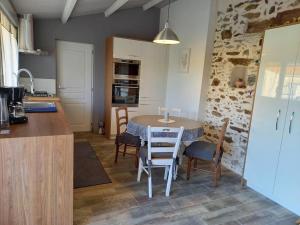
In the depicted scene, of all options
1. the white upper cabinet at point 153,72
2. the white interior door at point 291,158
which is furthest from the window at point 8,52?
the white interior door at point 291,158

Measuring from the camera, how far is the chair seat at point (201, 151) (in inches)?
119

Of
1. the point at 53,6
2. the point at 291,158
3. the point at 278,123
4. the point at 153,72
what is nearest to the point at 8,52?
the point at 53,6

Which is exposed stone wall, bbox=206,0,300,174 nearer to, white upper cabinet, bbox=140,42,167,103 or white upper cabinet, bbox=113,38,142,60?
white upper cabinet, bbox=140,42,167,103

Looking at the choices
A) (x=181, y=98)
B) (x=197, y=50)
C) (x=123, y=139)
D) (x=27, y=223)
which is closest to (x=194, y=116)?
(x=181, y=98)

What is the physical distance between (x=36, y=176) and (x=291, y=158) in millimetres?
2624

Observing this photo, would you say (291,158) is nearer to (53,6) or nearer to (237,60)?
(237,60)

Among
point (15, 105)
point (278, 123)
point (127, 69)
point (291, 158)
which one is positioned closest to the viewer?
point (15, 105)

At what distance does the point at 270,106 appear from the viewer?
2771 mm

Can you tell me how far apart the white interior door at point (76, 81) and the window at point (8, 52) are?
105 centimetres

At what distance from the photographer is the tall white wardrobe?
2504 millimetres

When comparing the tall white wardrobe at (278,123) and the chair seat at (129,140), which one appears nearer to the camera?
the tall white wardrobe at (278,123)

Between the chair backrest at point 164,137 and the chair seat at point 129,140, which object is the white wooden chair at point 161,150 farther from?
the chair seat at point 129,140

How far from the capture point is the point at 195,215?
7.89 feet

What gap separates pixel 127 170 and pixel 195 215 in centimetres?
131
